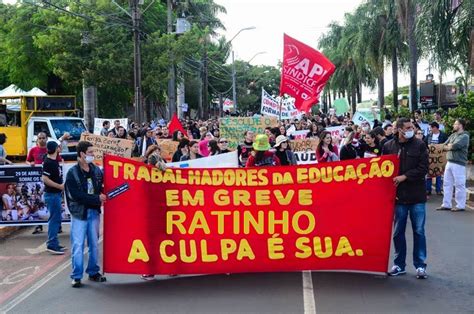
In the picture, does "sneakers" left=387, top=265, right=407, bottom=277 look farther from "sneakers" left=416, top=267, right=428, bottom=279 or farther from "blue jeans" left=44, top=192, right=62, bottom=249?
"blue jeans" left=44, top=192, right=62, bottom=249

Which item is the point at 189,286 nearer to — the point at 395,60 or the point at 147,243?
the point at 147,243

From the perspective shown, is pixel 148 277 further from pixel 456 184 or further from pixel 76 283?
pixel 456 184

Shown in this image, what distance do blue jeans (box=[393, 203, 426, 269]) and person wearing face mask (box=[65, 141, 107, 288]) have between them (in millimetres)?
3239

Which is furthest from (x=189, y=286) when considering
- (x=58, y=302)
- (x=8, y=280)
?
(x=8, y=280)

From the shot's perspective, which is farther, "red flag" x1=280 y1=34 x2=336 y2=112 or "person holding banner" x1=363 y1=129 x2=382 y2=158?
"red flag" x1=280 y1=34 x2=336 y2=112

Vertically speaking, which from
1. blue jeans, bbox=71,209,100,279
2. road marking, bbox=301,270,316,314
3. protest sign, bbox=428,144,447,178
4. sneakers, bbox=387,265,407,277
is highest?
protest sign, bbox=428,144,447,178

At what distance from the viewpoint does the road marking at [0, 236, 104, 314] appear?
22.5 ft

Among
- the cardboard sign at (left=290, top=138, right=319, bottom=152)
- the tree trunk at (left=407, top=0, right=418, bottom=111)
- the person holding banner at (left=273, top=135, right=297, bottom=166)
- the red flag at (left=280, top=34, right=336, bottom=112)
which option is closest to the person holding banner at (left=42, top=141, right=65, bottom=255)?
the person holding banner at (left=273, top=135, right=297, bottom=166)

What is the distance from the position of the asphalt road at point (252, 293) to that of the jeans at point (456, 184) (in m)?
4.16

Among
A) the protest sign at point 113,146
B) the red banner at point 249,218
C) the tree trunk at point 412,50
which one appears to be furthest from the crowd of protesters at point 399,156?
the tree trunk at point 412,50

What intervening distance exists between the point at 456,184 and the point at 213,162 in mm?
5489

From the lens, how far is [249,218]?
23.7 ft

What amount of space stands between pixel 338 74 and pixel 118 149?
167 ft

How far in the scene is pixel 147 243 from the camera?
7.16 meters
